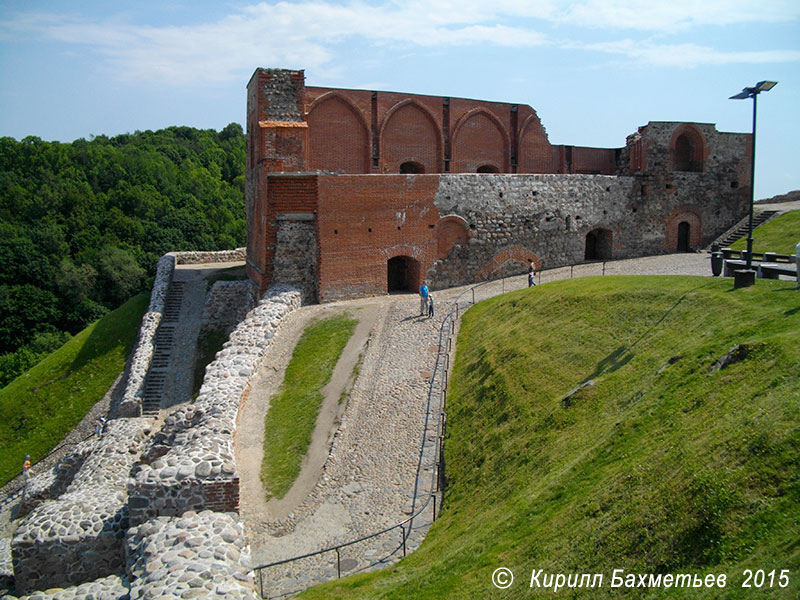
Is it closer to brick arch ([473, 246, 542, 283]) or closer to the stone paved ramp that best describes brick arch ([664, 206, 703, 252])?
brick arch ([473, 246, 542, 283])

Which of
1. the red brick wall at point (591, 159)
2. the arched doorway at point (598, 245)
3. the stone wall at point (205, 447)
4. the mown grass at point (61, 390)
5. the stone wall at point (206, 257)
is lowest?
the mown grass at point (61, 390)

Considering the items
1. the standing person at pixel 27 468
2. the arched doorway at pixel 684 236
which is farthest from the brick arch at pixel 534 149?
the standing person at pixel 27 468

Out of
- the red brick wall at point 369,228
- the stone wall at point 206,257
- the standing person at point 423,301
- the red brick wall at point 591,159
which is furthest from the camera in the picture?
the stone wall at point 206,257

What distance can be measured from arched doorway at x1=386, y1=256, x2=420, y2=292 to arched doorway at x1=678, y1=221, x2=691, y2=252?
1159 cm

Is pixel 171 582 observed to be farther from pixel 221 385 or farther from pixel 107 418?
pixel 107 418

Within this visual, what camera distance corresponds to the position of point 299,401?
1478cm

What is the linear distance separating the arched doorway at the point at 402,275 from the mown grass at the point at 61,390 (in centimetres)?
980

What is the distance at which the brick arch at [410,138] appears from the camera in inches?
992

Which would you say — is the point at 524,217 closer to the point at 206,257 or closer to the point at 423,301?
the point at 423,301

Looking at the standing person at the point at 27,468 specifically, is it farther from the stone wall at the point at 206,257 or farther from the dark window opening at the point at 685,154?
the dark window opening at the point at 685,154

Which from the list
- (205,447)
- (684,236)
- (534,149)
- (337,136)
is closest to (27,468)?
(205,447)

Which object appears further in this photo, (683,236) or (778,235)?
(683,236)

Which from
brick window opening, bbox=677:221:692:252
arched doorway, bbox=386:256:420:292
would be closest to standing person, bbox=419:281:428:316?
arched doorway, bbox=386:256:420:292

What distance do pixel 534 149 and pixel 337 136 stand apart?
9069mm
